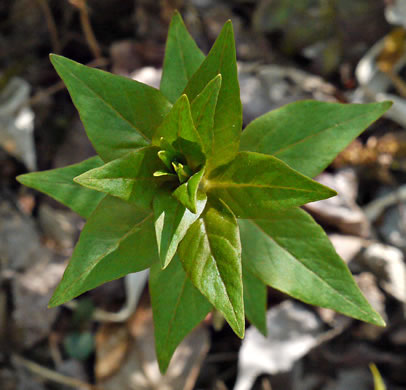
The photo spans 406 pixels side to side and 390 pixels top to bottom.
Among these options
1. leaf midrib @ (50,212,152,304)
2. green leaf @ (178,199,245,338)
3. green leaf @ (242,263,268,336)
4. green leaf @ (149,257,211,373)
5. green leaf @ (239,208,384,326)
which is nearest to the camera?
green leaf @ (178,199,245,338)

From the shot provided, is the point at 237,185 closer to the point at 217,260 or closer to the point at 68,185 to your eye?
the point at 217,260

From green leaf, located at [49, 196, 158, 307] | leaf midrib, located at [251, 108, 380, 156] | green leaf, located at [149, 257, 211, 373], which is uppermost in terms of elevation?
leaf midrib, located at [251, 108, 380, 156]

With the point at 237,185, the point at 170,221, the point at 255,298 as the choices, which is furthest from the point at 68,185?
the point at 255,298

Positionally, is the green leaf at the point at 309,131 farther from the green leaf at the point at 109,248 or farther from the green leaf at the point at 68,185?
the green leaf at the point at 68,185

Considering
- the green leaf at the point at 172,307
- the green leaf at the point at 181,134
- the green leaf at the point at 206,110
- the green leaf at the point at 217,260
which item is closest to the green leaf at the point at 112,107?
the green leaf at the point at 181,134

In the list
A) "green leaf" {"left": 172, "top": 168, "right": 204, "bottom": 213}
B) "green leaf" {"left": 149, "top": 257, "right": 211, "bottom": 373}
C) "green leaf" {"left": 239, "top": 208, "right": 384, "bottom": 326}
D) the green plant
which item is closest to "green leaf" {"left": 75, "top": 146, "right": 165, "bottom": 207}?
the green plant

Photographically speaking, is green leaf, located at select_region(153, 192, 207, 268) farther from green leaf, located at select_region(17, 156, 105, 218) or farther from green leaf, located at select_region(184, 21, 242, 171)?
green leaf, located at select_region(17, 156, 105, 218)
